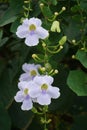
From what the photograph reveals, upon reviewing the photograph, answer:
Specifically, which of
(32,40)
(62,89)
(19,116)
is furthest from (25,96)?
(19,116)

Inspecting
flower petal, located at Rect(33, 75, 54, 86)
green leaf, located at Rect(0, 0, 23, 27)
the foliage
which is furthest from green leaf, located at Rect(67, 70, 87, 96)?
green leaf, located at Rect(0, 0, 23, 27)

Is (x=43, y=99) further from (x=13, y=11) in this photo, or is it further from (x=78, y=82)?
(x=13, y=11)

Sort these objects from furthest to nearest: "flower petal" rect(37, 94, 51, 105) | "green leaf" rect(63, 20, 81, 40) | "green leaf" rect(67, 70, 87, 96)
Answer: "green leaf" rect(63, 20, 81, 40), "green leaf" rect(67, 70, 87, 96), "flower petal" rect(37, 94, 51, 105)

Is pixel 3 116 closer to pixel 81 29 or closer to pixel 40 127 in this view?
pixel 40 127

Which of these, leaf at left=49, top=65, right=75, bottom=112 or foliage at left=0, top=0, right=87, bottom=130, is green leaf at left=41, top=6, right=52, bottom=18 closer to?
foliage at left=0, top=0, right=87, bottom=130

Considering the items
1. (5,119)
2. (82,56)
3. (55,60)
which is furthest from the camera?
(5,119)

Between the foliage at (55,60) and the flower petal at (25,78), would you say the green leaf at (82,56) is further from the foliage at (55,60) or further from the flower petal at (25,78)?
the flower petal at (25,78)

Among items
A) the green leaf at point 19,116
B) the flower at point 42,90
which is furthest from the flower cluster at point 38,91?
the green leaf at point 19,116

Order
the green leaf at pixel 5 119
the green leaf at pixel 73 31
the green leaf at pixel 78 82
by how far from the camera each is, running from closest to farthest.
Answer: the green leaf at pixel 78 82 < the green leaf at pixel 73 31 < the green leaf at pixel 5 119
